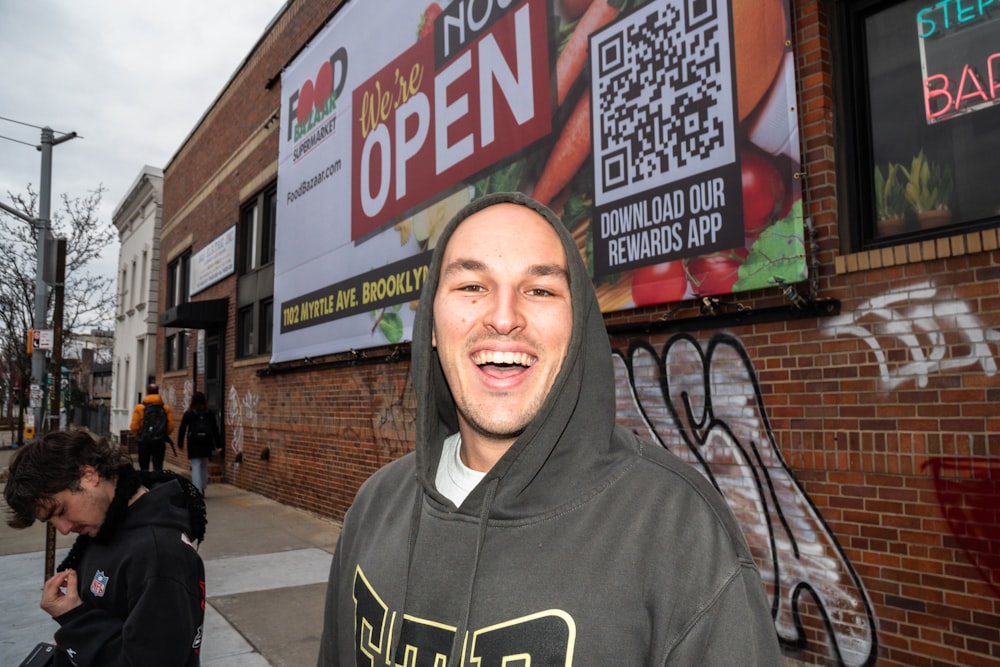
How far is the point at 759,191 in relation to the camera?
4.10 metres

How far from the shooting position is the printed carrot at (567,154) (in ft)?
17.6

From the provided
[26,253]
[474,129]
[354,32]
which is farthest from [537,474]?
[26,253]

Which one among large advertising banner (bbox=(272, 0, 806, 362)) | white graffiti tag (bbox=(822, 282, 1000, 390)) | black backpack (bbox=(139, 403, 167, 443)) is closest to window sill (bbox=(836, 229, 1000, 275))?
white graffiti tag (bbox=(822, 282, 1000, 390))

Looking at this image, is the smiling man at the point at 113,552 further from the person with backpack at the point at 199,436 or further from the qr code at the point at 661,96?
the person with backpack at the point at 199,436

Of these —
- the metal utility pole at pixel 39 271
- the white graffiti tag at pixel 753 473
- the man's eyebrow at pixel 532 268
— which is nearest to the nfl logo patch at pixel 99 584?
the man's eyebrow at pixel 532 268

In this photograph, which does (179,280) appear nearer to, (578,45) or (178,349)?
(178,349)

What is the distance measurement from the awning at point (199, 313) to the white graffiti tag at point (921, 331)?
40.6 ft

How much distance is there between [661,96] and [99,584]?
4.36 m

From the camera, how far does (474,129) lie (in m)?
6.83

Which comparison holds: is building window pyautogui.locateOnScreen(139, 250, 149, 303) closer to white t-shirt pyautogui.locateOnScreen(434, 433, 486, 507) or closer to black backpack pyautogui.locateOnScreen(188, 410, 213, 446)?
black backpack pyautogui.locateOnScreen(188, 410, 213, 446)

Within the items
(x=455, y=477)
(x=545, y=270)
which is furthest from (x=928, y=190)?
(x=455, y=477)

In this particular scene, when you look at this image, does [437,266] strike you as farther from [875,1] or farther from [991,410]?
[875,1]

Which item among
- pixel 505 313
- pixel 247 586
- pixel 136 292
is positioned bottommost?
pixel 247 586

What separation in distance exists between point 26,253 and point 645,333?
2080cm
